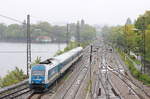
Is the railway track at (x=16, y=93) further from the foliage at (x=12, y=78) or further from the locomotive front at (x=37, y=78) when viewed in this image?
the foliage at (x=12, y=78)

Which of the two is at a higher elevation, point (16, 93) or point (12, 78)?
point (12, 78)

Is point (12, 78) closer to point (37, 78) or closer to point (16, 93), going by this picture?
point (16, 93)

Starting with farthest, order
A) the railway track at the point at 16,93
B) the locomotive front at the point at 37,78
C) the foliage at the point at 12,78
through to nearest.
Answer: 1. the foliage at the point at 12,78
2. the locomotive front at the point at 37,78
3. the railway track at the point at 16,93

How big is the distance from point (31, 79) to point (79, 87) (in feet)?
25.6

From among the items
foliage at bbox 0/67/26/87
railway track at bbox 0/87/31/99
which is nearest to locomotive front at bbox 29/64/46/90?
railway track at bbox 0/87/31/99

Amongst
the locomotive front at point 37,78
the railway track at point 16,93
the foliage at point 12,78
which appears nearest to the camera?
the railway track at point 16,93

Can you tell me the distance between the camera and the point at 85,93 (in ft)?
104

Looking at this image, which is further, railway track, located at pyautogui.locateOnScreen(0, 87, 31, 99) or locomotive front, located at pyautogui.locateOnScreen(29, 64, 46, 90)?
locomotive front, located at pyautogui.locateOnScreen(29, 64, 46, 90)

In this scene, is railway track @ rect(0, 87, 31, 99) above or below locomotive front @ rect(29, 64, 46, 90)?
below

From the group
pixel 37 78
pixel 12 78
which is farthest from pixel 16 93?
pixel 12 78

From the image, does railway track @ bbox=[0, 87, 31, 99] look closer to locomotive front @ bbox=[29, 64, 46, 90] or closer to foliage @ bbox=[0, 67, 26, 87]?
locomotive front @ bbox=[29, 64, 46, 90]

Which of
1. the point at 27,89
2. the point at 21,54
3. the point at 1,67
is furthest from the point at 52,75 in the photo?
the point at 21,54

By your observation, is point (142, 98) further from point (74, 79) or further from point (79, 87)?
point (74, 79)

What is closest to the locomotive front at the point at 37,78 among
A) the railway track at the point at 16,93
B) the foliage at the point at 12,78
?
the railway track at the point at 16,93
